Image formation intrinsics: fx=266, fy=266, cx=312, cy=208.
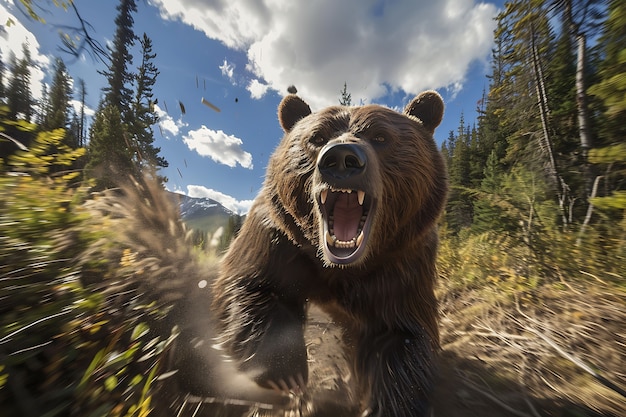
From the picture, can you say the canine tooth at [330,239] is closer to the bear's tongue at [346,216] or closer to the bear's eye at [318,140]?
the bear's tongue at [346,216]

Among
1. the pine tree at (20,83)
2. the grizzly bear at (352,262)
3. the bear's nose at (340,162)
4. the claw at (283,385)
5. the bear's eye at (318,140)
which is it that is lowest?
the claw at (283,385)

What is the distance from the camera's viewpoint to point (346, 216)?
214 cm

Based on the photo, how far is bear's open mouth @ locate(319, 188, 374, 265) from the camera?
72.7 inches

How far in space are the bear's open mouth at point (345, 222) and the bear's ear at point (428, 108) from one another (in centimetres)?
109

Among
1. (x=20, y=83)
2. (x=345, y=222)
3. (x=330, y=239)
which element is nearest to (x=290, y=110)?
(x=345, y=222)

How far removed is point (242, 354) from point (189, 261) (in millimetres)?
994

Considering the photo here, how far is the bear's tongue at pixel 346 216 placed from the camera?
2.07m

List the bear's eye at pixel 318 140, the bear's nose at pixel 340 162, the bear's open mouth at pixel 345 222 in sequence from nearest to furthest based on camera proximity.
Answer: the bear's nose at pixel 340 162
the bear's open mouth at pixel 345 222
the bear's eye at pixel 318 140

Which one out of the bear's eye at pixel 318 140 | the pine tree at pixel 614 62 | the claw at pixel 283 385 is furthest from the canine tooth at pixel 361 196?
the pine tree at pixel 614 62

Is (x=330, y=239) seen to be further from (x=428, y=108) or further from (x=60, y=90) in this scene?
(x=60, y=90)

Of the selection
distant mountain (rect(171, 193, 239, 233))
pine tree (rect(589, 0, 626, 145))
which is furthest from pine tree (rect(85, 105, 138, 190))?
pine tree (rect(589, 0, 626, 145))

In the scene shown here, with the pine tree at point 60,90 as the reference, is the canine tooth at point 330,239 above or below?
below

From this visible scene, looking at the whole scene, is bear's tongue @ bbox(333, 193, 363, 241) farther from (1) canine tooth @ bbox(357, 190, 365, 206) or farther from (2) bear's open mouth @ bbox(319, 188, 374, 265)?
(1) canine tooth @ bbox(357, 190, 365, 206)

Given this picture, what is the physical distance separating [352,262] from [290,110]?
5.44 feet
